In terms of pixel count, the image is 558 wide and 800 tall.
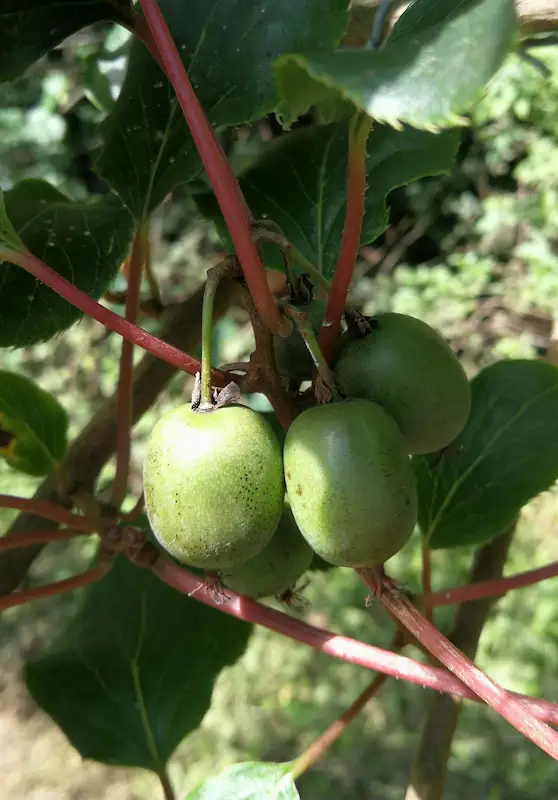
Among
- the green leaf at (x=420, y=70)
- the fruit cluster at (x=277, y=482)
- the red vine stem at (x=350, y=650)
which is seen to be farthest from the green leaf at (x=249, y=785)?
the green leaf at (x=420, y=70)

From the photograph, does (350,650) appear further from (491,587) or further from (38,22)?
(38,22)

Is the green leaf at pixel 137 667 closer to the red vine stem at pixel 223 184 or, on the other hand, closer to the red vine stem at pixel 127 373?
the red vine stem at pixel 127 373

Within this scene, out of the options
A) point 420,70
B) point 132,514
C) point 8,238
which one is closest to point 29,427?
point 132,514

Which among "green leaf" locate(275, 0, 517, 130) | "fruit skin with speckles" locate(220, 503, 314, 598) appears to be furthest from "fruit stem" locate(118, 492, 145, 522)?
"green leaf" locate(275, 0, 517, 130)

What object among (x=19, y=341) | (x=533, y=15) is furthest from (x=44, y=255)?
(x=533, y=15)

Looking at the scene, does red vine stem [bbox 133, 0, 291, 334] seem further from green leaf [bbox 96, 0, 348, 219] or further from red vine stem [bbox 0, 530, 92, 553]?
red vine stem [bbox 0, 530, 92, 553]

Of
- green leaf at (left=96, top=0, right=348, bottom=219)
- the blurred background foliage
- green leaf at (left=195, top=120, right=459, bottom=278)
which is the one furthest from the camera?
the blurred background foliage

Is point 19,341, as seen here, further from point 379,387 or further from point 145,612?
point 145,612
